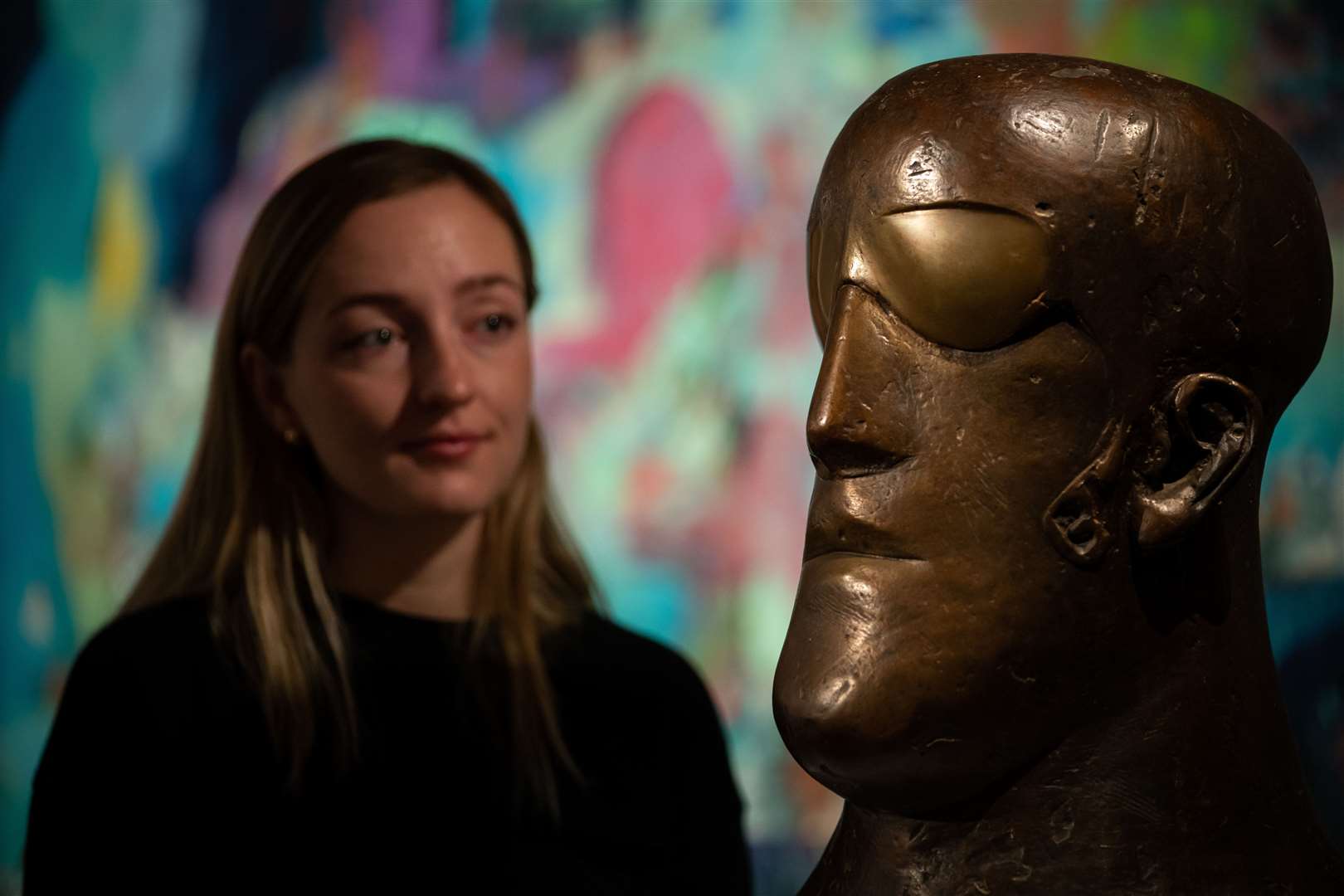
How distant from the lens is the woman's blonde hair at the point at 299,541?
245 centimetres

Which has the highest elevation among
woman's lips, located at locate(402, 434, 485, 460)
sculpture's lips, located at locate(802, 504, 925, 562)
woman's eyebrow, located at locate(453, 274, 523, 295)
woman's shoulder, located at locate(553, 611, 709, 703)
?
woman's eyebrow, located at locate(453, 274, 523, 295)

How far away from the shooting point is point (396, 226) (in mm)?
2488

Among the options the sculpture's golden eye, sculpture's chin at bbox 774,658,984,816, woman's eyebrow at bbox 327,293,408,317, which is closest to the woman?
woman's eyebrow at bbox 327,293,408,317

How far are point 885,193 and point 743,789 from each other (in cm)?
222

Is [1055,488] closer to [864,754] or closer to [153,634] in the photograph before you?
[864,754]

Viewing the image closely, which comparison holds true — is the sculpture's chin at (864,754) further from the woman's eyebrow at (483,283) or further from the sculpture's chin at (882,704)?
the woman's eyebrow at (483,283)

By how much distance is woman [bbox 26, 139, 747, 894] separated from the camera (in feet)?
7.72

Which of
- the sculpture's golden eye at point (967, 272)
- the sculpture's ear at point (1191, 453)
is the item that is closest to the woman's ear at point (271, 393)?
the sculpture's golden eye at point (967, 272)

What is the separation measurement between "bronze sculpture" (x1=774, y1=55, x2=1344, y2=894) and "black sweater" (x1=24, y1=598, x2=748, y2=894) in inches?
36.0

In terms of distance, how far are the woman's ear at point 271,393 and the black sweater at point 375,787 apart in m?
0.31

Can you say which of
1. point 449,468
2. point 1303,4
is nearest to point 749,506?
point 449,468

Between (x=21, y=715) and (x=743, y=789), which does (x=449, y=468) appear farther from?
(x=21, y=715)

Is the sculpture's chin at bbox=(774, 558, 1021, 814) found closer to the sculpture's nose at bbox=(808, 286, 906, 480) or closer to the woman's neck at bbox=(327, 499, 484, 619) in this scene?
the sculpture's nose at bbox=(808, 286, 906, 480)

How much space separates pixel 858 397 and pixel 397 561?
1.19 m
